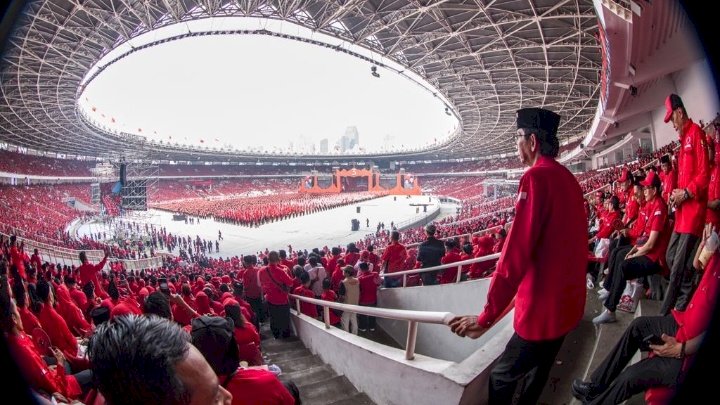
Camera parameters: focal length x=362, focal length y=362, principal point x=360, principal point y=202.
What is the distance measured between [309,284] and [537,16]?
14.4 m

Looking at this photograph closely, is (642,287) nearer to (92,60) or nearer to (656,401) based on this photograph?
(656,401)

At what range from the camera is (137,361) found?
952 mm

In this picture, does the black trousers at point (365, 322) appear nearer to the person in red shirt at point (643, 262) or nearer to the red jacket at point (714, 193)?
the person in red shirt at point (643, 262)

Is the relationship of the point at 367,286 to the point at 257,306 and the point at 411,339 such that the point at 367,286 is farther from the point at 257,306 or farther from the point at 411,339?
the point at 411,339

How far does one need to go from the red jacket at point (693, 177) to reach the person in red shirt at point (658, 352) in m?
0.79

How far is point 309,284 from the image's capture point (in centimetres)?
594

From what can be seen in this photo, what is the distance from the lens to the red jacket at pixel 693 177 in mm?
2363

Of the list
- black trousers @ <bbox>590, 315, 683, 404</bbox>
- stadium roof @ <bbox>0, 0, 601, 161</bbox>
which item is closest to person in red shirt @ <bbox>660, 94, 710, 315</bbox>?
black trousers @ <bbox>590, 315, 683, 404</bbox>

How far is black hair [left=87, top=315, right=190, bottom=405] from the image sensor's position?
36.9 inches

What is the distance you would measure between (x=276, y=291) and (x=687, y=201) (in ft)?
15.9

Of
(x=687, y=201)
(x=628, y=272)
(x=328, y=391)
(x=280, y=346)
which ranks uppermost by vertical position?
(x=687, y=201)

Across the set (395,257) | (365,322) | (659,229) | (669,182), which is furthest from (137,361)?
(395,257)

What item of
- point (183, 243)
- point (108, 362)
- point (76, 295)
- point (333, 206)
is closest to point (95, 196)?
point (183, 243)

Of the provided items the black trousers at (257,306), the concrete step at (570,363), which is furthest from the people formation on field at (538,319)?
the black trousers at (257,306)
